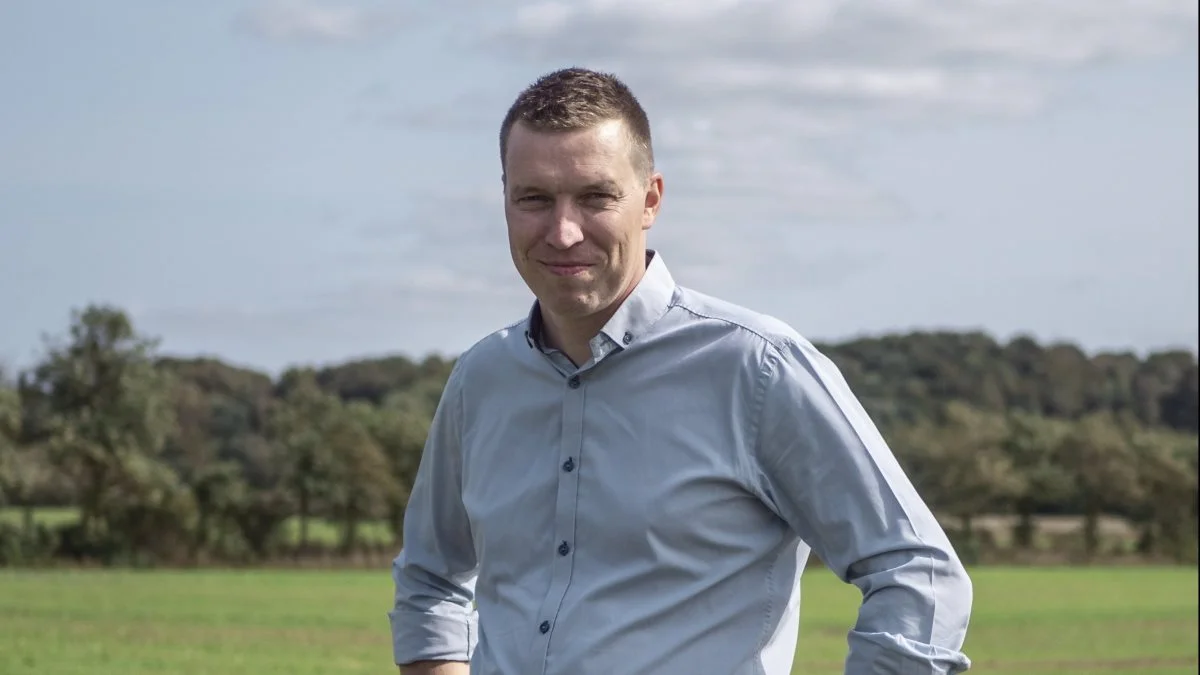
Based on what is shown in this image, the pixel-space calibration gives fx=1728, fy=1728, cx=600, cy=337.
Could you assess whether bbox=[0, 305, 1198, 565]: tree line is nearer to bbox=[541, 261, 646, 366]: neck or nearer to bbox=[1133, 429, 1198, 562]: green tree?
bbox=[1133, 429, 1198, 562]: green tree

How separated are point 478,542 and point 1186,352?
114456mm

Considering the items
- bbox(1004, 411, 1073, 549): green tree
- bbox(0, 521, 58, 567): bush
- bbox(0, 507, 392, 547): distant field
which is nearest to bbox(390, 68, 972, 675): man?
bbox(0, 521, 58, 567): bush

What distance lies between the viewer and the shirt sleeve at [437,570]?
3902mm

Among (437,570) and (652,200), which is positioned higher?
(652,200)

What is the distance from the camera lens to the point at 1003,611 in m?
42.0

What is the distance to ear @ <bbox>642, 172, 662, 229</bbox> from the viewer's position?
3399mm

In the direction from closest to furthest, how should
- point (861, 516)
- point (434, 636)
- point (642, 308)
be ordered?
point (861, 516) → point (642, 308) → point (434, 636)

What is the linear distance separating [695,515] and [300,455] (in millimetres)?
67777

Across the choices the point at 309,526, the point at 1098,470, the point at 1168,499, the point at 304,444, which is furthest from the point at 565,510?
the point at 1098,470

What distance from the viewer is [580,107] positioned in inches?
128

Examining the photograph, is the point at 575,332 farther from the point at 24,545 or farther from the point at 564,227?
the point at 24,545

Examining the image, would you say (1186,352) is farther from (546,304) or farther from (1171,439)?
(546,304)

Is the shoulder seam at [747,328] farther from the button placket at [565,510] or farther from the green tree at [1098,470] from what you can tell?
the green tree at [1098,470]

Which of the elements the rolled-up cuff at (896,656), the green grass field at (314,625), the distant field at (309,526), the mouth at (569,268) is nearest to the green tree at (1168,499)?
the green grass field at (314,625)
